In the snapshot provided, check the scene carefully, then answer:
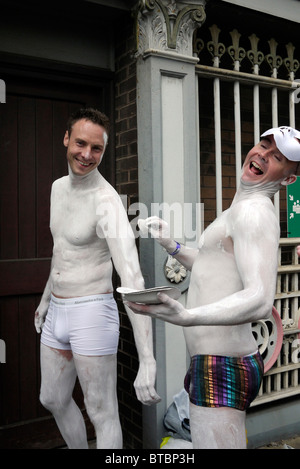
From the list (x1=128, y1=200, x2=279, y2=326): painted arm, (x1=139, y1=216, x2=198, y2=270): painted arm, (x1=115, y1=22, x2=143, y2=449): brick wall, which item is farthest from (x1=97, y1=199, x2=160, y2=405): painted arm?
(x1=115, y1=22, x2=143, y2=449): brick wall

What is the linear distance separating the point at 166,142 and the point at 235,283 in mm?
1590

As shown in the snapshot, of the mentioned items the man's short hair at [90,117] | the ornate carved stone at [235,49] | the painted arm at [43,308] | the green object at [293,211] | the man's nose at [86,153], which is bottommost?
the painted arm at [43,308]

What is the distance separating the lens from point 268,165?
1843 millimetres

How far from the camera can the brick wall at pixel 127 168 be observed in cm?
321

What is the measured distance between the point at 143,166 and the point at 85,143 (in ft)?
Answer: 3.25

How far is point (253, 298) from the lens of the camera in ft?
5.15

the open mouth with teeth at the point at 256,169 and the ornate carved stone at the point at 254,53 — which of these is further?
the ornate carved stone at the point at 254,53

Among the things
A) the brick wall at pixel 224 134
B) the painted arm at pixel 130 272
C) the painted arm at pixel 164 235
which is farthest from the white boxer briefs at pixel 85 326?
the brick wall at pixel 224 134

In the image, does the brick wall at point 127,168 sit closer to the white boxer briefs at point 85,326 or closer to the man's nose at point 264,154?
the white boxer briefs at point 85,326

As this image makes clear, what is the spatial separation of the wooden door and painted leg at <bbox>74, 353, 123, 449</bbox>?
3.47 ft

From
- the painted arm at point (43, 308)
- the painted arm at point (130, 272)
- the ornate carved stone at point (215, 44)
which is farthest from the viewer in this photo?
the ornate carved stone at point (215, 44)

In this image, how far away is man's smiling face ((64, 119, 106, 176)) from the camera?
2.18 metres

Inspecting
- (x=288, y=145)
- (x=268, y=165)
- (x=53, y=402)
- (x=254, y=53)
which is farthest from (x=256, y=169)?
(x=254, y=53)

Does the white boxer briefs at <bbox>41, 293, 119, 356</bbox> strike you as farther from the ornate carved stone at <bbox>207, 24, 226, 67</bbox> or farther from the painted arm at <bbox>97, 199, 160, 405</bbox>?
the ornate carved stone at <bbox>207, 24, 226, 67</bbox>
